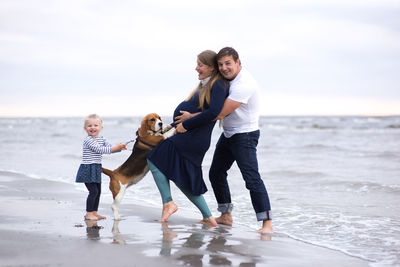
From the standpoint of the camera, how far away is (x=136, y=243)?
4039 millimetres

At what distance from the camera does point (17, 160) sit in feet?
41.1

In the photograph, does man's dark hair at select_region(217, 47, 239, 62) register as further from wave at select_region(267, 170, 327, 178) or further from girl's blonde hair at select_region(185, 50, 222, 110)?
wave at select_region(267, 170, 327, 178)

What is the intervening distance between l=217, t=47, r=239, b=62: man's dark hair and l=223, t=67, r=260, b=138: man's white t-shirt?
0.20 meters

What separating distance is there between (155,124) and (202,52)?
2.91 feet

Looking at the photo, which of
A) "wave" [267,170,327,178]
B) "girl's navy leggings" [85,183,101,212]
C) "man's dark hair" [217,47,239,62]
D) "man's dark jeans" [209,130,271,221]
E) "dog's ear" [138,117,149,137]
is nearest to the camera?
"man's dark hair" [217,47,239,62]

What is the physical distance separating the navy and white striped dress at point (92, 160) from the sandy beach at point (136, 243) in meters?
0.45

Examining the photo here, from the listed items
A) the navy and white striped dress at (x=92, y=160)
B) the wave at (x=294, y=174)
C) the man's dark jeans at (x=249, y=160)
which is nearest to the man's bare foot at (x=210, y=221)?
the man's dark jeans at (x=249, y=160)

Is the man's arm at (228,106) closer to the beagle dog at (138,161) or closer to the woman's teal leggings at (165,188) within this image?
the beagle dog at (138,161)

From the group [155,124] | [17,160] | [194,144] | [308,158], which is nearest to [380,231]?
[194,144]

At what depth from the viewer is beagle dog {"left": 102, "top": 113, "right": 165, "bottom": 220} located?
5055 millimetres

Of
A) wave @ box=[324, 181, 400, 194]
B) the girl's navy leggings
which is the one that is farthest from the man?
wave @ box=[324, 181, 400, 194]

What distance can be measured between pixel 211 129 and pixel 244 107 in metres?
0.41

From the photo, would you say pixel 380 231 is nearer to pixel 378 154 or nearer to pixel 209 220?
pixel 209 220

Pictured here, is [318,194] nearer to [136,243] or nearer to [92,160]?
[92,160]
